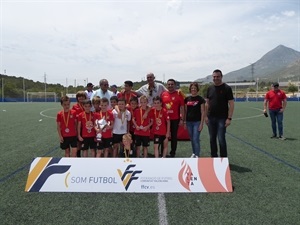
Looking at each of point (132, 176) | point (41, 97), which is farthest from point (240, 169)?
point (41, 97)

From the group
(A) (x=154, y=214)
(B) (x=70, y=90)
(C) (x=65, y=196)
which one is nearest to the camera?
(A) (x=154, y=214)

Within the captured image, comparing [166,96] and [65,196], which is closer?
[65,196]

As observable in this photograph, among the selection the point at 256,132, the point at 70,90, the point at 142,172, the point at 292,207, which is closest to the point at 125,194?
the point at 142,172

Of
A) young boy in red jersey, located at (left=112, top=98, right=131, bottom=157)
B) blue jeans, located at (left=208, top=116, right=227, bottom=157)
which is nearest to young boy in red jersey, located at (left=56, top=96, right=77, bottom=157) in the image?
young boy in red jersey, located at (left=112, top=98, right=131, bottom=157)

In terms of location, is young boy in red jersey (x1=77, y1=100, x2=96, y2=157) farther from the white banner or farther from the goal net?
the goal net

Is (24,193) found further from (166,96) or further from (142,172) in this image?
(166,96)

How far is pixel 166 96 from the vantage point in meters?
6.69

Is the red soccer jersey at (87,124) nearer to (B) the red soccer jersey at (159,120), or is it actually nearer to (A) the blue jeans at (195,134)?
(B) the red soccer jersey at (159,120)

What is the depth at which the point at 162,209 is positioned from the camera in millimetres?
4117

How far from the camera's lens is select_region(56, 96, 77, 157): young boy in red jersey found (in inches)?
236

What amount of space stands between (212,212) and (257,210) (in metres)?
0.65

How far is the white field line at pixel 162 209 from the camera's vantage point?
3.76 m

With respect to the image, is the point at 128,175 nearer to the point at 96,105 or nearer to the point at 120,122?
the point at 120,122

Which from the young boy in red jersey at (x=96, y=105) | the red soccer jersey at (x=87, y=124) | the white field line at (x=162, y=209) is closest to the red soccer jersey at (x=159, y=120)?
the young boy in red jersey at (x=96, y=105)
